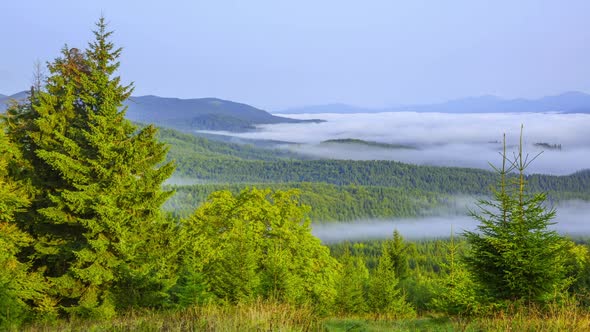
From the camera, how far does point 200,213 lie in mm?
32938

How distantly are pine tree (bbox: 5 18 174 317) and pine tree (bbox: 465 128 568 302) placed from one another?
11.4m

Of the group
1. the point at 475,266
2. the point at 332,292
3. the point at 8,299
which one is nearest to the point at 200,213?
the point at 332,292

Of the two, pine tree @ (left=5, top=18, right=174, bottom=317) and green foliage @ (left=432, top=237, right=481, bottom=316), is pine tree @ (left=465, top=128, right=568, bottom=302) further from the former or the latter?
pine tree @ (left=5, top=18, right=174, bottom=317)

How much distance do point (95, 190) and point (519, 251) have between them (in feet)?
54.4

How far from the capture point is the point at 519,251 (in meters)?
13.8

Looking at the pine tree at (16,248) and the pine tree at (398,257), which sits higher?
the pine tree at (16,248)

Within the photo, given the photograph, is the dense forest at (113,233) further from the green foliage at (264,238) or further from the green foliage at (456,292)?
the green foliage at (264,238)

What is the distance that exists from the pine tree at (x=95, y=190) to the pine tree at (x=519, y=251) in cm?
1144

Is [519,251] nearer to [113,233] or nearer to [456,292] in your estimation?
[456,292]

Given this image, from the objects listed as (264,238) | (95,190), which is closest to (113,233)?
(95,190)

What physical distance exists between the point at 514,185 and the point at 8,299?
16600 millimetres

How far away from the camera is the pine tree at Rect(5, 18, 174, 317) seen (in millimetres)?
19516

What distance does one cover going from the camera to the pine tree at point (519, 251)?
541 inches

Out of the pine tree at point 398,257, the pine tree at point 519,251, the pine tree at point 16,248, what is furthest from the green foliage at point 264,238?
the pine tree at point 398,257
